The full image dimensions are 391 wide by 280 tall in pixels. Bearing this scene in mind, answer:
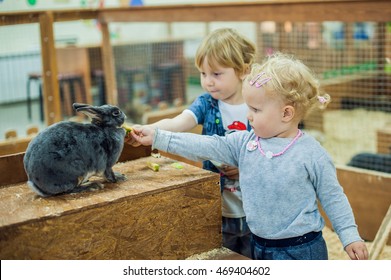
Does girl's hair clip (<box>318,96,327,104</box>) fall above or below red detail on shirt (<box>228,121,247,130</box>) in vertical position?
above

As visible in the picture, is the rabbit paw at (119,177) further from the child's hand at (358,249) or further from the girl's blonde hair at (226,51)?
the child's hand at (358,249)

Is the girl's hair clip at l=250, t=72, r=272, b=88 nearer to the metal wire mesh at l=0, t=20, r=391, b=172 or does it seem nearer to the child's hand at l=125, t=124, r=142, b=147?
the child's hand at l=125, t=124, r=142, b=147

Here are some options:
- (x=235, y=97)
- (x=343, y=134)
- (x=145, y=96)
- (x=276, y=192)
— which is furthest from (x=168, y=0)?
(x=276, y=192)

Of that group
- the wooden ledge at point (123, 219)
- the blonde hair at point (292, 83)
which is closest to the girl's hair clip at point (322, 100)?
the blonde hair at point (292, 83)

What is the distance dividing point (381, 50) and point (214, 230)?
18.2 feet

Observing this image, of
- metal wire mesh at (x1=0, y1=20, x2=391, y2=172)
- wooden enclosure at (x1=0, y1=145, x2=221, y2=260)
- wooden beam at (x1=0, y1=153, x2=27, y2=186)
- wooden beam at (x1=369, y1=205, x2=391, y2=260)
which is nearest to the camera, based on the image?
wooden enclosure at (x1=0, y1=145, x2=221, y2=260)

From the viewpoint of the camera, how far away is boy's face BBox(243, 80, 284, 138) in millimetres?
1643

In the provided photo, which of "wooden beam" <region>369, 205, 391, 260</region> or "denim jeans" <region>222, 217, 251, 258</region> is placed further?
"wooden beam" <region>369, 205, 391, 260</region>

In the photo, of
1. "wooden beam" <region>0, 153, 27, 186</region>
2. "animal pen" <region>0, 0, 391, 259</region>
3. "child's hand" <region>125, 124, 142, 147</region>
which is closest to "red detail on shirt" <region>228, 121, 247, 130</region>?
"animal pen" <region>0, 0, 391, 259</region>

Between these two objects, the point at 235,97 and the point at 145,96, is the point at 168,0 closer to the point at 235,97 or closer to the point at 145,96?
the point at 145,96

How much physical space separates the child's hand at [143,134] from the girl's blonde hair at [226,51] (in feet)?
1.25

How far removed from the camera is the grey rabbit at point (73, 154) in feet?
5.03

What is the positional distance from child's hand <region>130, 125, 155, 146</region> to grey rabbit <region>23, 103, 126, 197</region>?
125 millimetres

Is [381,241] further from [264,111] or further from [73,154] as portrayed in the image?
[73,154]
